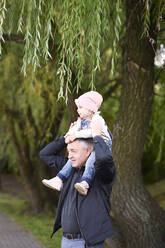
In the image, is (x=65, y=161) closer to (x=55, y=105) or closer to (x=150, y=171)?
(x=55, y=105)

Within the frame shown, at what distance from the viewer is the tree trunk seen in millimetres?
5090

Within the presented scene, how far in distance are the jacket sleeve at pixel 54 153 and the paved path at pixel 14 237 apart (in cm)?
368

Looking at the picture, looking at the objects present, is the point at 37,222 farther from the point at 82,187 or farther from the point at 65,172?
the point at 82,187

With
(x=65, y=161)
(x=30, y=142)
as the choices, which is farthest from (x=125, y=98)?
(x=30, y=142)

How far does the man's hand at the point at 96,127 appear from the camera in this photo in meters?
2.93

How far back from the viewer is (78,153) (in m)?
3.07

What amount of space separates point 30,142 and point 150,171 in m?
6.76

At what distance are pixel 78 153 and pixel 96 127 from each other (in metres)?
0.29

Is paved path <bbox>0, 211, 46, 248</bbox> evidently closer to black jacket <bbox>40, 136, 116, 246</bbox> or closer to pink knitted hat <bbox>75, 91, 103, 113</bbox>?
black jacket <bbox>40, 136, 116, 246</bbox>

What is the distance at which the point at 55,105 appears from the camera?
7.85m

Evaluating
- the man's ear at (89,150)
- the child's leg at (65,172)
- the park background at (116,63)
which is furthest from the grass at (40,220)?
the man's ear at (89,150)

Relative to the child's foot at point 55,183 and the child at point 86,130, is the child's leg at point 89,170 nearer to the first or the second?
the child at point 86,130

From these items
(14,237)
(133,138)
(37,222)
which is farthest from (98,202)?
(37,222)

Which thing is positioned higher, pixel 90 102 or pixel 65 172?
pixel 90 102
